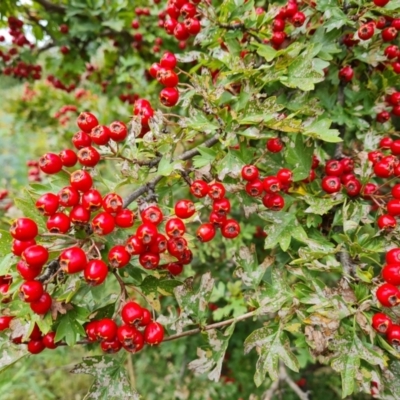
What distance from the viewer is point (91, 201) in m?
1.21

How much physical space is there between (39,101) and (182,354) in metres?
3.35

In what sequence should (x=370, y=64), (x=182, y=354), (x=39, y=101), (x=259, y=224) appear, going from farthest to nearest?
(x=39, y=101) → (x=182, y=354) → (x=259, y=224) → (x=370, y=64)

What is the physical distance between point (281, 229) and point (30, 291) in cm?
91

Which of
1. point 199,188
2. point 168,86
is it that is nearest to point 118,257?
point 199,188

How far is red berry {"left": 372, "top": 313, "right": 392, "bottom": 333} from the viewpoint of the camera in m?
1.29

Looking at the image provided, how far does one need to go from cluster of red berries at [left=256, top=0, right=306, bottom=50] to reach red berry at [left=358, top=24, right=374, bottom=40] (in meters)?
0.25

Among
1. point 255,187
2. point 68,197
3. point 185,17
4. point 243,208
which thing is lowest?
point 243,208

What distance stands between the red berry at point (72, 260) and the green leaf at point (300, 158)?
34.3 inches

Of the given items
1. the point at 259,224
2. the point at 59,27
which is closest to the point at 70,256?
the point at 259,224

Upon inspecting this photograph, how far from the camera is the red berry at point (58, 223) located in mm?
1202

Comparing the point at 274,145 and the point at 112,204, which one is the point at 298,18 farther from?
the point at 112,204

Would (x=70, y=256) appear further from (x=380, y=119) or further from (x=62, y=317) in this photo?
(x=380, y=119)

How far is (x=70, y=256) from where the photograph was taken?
114 centimetres

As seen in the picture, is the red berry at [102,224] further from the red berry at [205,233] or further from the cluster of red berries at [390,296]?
the cluster of red berries at [390,296]
